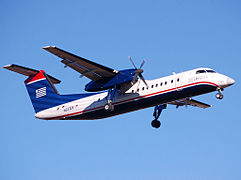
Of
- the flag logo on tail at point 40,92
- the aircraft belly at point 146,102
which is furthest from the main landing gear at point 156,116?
the flag logo on tail at point 40,92

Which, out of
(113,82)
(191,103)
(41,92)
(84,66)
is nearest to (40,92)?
(41,92)

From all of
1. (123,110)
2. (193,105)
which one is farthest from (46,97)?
(193,105)

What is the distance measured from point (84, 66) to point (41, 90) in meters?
5.17

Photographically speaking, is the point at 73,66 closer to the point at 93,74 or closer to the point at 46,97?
the point at 93,74

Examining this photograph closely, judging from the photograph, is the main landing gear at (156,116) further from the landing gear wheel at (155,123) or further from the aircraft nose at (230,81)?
the aircraft nose at (230,81)

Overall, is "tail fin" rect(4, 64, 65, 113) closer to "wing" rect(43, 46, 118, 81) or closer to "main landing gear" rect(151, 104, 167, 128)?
"wing" rect(43, 46, 118, 81)

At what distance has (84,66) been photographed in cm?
2231

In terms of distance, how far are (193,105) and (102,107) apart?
27.3ft

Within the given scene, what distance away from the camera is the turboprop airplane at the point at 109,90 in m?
21.4

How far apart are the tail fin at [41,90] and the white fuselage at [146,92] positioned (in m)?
0.62

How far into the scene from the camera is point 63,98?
25297mm

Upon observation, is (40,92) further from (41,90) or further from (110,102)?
(110,102)

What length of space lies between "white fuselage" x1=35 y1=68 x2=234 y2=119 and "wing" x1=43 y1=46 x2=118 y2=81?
140 cm

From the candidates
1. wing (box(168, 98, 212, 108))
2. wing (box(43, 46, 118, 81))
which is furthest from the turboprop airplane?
wing (box(168, 98, 212, 108))
